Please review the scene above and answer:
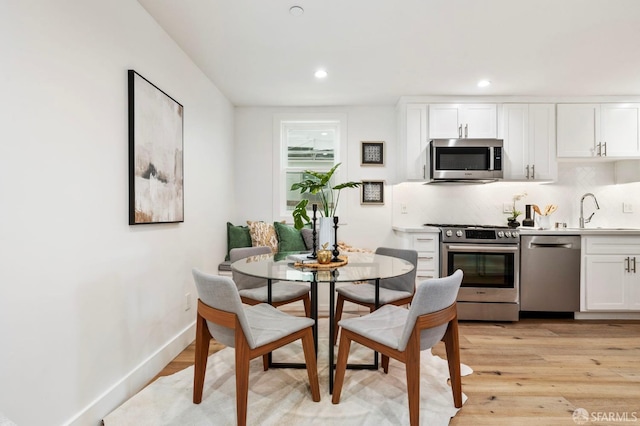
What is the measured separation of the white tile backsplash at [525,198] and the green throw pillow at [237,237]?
182 centimetres

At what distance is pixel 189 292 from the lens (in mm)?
2715

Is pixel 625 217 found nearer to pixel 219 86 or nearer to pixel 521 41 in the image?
pixel 521 41

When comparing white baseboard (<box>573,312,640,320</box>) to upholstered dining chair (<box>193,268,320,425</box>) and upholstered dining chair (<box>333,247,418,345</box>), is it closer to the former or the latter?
upholstered dining chair (<box>333,247,418,345</box>)

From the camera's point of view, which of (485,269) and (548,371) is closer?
(548,371)

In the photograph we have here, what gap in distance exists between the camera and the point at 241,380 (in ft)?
5.05

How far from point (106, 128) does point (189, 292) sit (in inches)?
58.5

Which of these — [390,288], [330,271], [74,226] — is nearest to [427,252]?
[390,288]

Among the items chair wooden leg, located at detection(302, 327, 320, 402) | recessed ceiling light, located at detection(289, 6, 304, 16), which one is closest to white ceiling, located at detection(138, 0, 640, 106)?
recessed ceiling light, located at detection(289, 6, 304, 16)

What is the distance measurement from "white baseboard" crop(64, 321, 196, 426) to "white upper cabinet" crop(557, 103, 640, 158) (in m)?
4.24

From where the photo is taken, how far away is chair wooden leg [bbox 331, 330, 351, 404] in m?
1.77

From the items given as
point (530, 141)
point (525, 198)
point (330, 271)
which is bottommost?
point (330, 271)

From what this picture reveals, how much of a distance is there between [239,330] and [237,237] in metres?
2.31

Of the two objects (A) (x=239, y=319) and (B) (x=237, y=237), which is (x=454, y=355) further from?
(B) (x=237, y=237)

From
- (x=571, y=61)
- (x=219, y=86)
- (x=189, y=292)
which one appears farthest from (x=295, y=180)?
(x=571, y=61)
